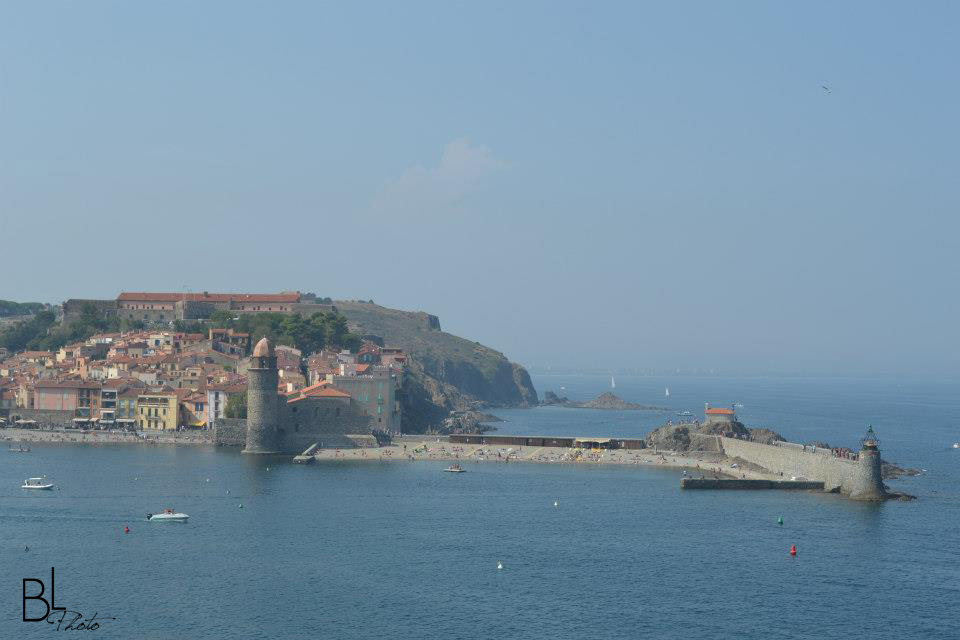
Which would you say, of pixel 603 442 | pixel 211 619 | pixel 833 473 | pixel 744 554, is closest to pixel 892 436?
pixel 603 442

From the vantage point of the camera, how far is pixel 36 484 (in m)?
69.1

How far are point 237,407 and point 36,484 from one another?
95.1 feet

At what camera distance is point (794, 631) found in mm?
39438

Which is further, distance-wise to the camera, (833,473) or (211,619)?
(833,473)

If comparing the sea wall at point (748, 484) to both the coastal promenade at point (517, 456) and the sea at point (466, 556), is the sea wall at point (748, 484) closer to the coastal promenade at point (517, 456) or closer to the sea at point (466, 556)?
the sea at point (466, 556)

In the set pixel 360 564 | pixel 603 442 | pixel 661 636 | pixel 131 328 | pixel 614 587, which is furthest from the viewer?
pixel 131 328

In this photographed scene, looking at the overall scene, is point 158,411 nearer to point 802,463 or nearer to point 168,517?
point 168,517

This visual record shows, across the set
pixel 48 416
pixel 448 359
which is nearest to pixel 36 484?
pixel 48 416

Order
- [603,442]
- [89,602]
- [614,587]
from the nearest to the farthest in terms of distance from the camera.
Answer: [89,602] → [614,587] → [603,442]

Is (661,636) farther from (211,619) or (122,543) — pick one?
(122,543)

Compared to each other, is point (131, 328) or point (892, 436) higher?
point (131, 328)

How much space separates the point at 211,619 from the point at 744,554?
2104cm

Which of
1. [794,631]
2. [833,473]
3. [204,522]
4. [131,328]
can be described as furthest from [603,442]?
[131,328]

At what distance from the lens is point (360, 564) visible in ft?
159
